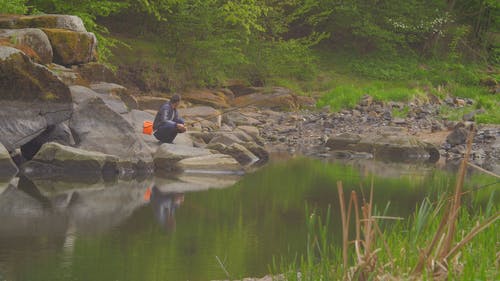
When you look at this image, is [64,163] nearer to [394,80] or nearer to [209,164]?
[209,164]

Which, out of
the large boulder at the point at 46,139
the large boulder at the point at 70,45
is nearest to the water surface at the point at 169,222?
the large boulder at the point at 46,139

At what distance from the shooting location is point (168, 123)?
56.7 ft

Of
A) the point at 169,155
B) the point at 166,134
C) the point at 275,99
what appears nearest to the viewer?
the point at 169,155

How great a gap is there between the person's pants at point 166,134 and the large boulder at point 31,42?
8.76 ft

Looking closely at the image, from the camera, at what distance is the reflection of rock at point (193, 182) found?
13.9m

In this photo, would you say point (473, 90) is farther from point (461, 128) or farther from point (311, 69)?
point (461, 128)

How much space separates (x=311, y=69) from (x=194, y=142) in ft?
49.4

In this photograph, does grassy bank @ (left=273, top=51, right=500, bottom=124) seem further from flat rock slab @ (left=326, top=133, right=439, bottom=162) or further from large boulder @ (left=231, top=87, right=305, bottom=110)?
flat rock slab @ (left=326, top=133, right=439, bottom=162)

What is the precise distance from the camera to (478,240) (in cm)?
512

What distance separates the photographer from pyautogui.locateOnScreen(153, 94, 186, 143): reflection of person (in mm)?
17250

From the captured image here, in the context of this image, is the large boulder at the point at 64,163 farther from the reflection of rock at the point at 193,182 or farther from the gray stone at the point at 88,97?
the gray stone at the point at 88,97

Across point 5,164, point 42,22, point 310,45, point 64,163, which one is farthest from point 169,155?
point 310,45

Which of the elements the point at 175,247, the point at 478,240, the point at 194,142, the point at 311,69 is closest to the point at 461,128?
the point at 194,142

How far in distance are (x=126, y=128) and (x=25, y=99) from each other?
198cm
